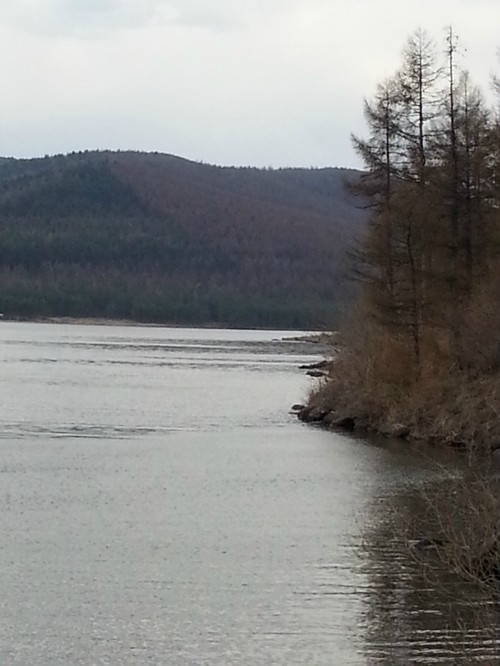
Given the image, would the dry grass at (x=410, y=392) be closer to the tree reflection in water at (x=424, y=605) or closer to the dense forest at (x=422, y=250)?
the dense forest at (x=422, y=250)

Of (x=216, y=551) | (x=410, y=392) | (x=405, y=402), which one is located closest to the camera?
(x=216, y=551)

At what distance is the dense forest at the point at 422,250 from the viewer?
137ft

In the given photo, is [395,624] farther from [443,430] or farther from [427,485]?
[443,430]

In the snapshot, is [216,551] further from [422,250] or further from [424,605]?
[422,250]

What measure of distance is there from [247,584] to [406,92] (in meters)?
28.5

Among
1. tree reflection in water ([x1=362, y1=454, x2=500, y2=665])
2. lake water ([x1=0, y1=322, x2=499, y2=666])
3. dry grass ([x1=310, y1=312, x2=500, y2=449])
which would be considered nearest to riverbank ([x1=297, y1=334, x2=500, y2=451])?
dry grass ([x1=310, y1=312, x2=500, y2=449])

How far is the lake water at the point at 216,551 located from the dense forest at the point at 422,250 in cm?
287

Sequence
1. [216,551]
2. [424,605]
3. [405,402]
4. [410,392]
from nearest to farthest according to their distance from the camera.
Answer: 1. [424,605]
2. [216,551]
3. [405,402]
4. [410,392]

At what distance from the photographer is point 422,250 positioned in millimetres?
43969

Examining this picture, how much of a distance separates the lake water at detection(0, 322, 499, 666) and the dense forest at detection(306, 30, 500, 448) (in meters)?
2.87

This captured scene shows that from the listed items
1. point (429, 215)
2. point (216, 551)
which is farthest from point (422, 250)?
point (216, 551)

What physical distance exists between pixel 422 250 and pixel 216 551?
23725 millimetres

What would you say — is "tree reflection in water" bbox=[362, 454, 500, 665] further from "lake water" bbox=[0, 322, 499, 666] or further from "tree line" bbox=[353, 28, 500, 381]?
"tree line" bbox=[353, 28, 500, 381]

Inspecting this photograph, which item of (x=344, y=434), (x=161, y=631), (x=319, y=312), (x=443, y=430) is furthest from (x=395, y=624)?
(x=319, y=312)
